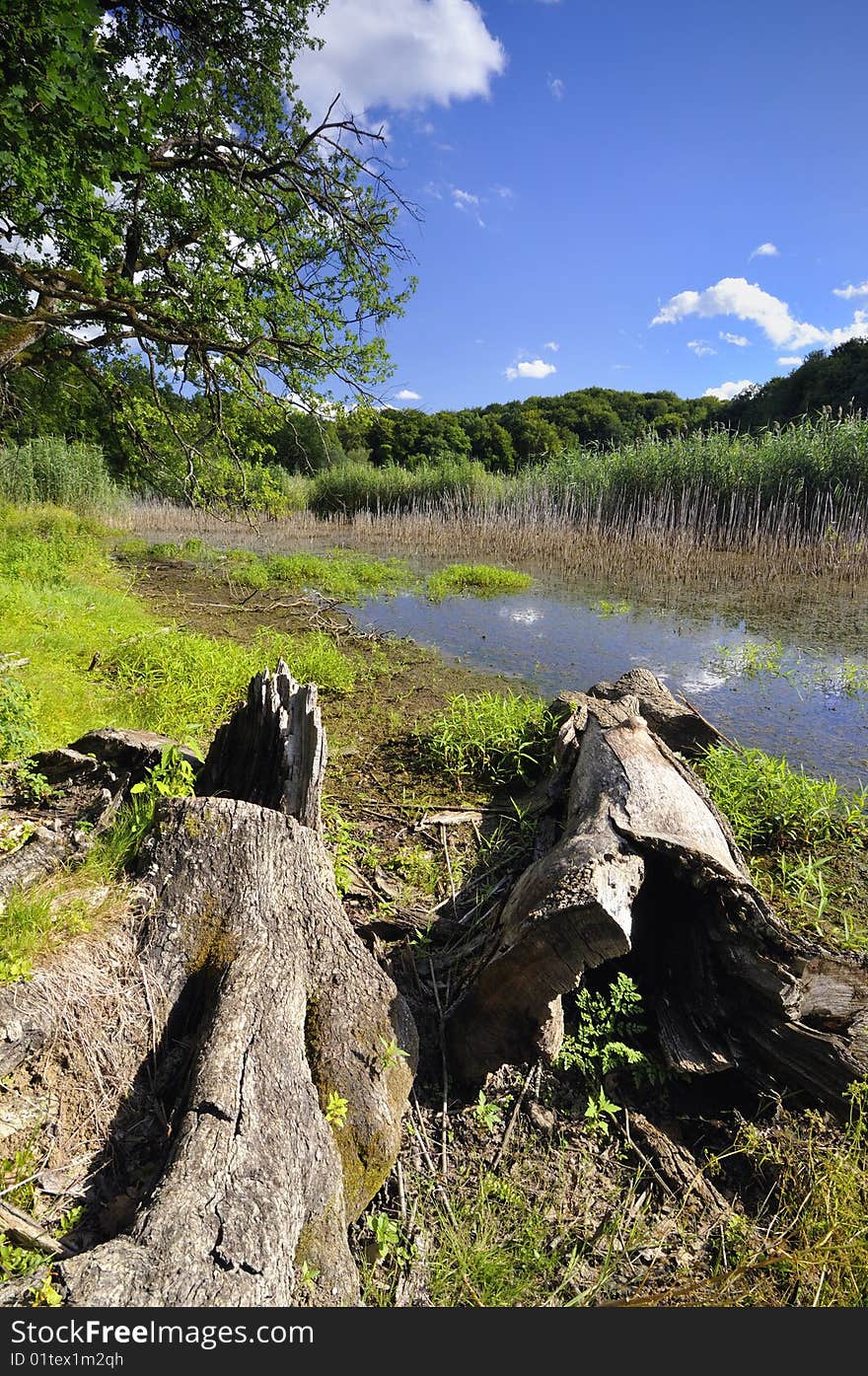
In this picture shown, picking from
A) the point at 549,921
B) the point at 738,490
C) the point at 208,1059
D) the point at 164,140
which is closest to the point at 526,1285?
the point at 549,921

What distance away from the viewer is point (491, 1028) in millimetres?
2072

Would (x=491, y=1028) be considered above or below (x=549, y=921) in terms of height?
below

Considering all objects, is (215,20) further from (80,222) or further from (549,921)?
(549,921)

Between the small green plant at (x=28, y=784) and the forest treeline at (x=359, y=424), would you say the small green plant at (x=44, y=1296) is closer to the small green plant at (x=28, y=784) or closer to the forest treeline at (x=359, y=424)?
the small green plant at (x=28, y=784)

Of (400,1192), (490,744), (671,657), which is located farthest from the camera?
(671,657)

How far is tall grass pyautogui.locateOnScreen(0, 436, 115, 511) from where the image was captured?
1695 cm

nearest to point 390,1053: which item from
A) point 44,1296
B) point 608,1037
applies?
point 608,1037

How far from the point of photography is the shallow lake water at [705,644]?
16.6 feet

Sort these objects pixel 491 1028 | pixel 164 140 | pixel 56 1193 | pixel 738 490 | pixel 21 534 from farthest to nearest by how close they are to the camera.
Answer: pixel 738 490 < pixel 21 534 < pixel 164 140 < pixel 491 1028 < pixel 56 1193

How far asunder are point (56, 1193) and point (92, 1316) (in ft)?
1.19

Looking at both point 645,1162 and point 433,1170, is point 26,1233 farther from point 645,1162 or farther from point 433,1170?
point 645,1162

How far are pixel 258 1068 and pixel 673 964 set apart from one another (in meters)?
1.52

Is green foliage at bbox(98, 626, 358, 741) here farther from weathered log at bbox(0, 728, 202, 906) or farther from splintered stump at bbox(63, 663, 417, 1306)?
splintered stump at bbox(63, 663, 417, 1306)

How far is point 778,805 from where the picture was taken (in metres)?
3.52
